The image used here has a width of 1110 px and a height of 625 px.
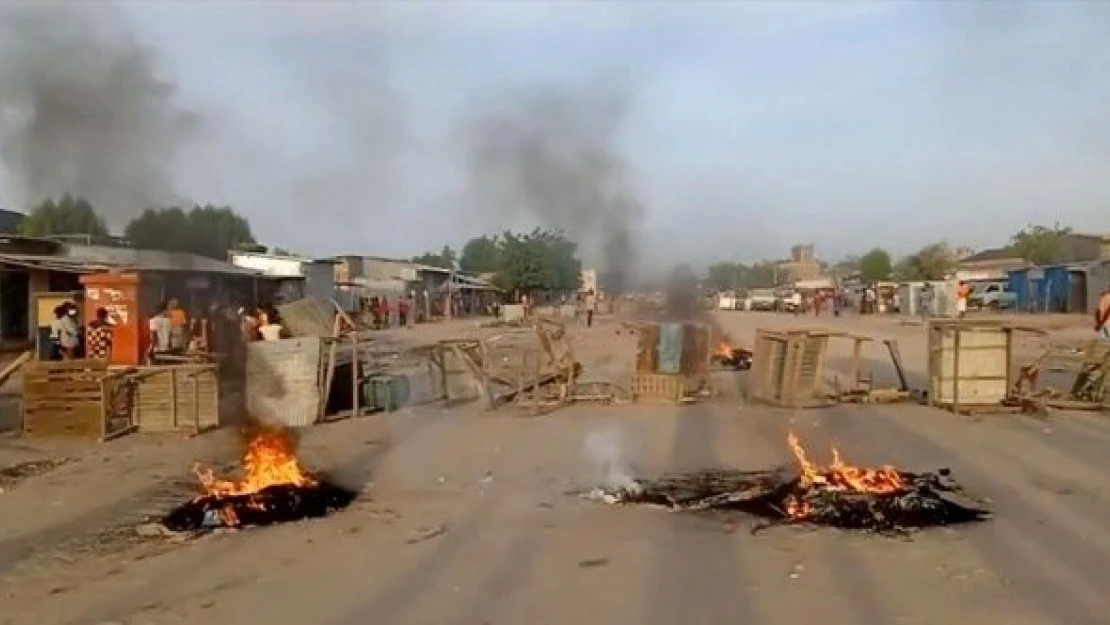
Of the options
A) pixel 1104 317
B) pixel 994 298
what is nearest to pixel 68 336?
Result: pixel 1104 317

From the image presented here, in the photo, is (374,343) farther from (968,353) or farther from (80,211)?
(968,353)

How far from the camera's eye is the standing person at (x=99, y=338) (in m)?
17.2

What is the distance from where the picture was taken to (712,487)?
965 cm

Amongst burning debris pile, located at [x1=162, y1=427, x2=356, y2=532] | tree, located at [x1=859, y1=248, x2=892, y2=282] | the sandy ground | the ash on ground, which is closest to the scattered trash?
the sandy ground

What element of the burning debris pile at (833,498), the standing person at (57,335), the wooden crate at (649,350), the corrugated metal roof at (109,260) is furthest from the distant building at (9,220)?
the burning debris pile at (833,498)

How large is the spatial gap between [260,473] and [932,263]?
276 ft

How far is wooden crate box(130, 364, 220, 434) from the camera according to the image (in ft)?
45.4

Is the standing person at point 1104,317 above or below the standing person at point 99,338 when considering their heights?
above

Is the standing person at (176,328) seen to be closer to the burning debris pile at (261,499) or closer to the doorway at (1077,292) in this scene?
the burning debris pile at (261,499)

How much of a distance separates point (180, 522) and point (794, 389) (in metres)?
10.3

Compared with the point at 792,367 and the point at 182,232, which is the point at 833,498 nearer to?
the point at 792,367

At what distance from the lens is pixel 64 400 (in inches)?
534

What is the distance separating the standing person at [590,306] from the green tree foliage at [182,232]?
14295mm

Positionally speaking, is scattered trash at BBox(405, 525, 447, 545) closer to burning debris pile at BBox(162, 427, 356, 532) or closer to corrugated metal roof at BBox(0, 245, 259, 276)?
burning debris pile at BBox(162, 427, 356, 532)
